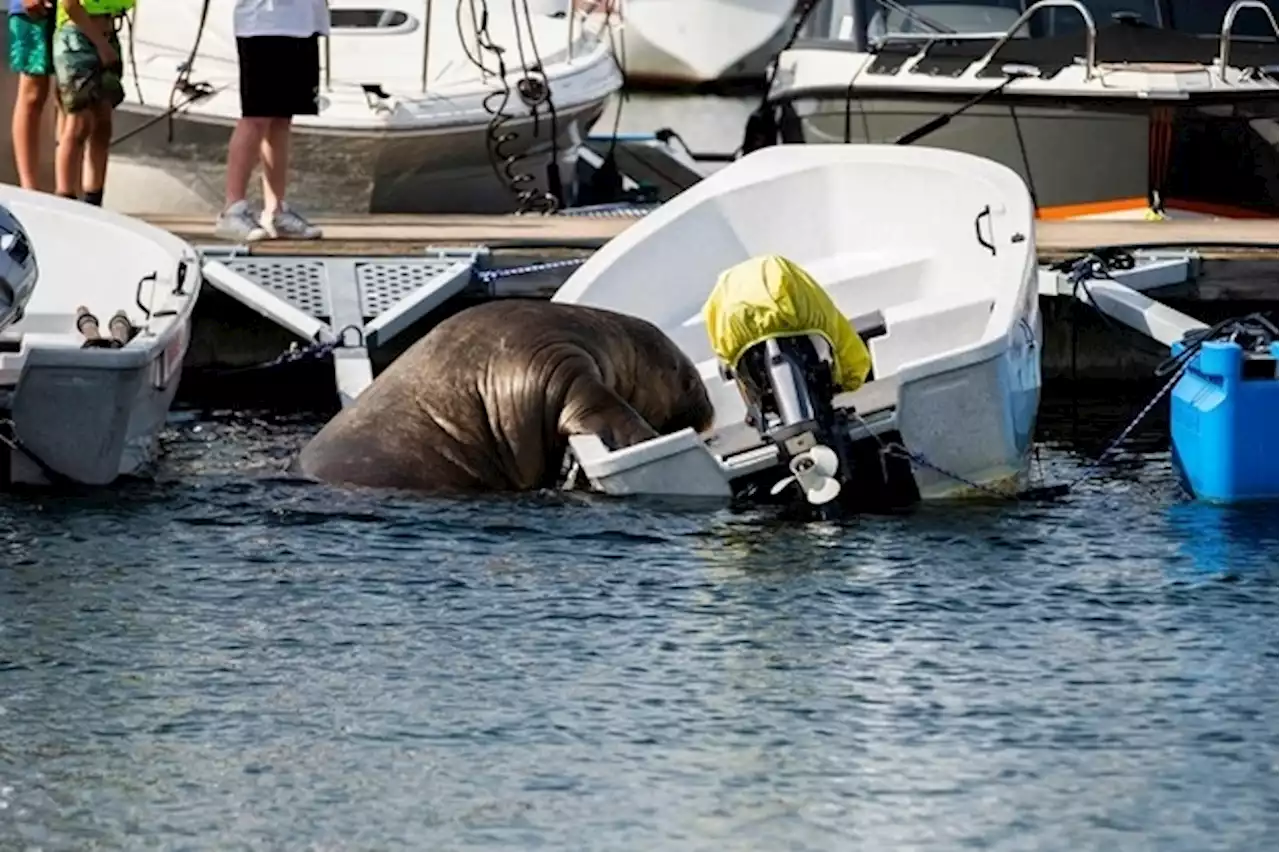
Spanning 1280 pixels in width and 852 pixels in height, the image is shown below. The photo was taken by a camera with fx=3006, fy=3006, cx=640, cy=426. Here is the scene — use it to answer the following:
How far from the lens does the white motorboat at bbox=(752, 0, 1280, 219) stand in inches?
605

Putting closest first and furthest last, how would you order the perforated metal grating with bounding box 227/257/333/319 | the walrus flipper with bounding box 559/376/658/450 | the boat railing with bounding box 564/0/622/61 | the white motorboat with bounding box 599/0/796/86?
the walrus flipper with bounding box 559/376/658/450, the perforated metal grating with bounding box 227/257/333/319, the boat railing with bounding box 564/0/622/61, the white motorboat with bounding box 599/0/796/86

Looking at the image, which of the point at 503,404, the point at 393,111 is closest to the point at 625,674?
the point at 503,404

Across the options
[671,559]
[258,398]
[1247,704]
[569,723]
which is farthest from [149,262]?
[1247,704]

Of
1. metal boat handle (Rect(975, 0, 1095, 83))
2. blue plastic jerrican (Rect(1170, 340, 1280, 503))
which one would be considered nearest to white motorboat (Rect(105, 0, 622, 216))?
metal boat handle (Rect(975, 0, 1095, 83))

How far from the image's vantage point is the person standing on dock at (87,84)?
13055 millimetres

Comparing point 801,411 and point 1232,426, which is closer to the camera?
point 801,411

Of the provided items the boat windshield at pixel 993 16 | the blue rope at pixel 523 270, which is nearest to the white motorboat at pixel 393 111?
the boat windshield at pixel 993 16

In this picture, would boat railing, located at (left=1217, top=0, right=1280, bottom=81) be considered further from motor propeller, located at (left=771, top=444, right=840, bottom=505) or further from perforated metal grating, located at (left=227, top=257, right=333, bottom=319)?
motor propeller, located at (left=771, top=444, right=840, bottom=505)

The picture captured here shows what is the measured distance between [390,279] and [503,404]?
2.46 meters

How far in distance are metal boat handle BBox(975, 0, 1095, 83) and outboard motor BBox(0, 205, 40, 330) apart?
723 centimetres

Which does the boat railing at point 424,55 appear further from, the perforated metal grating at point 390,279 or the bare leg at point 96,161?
the perforated metal grating at point 390,279

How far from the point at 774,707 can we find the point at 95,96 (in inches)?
264

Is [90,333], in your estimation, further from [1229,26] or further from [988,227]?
[1229,26]

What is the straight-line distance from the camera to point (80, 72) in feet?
43.2
